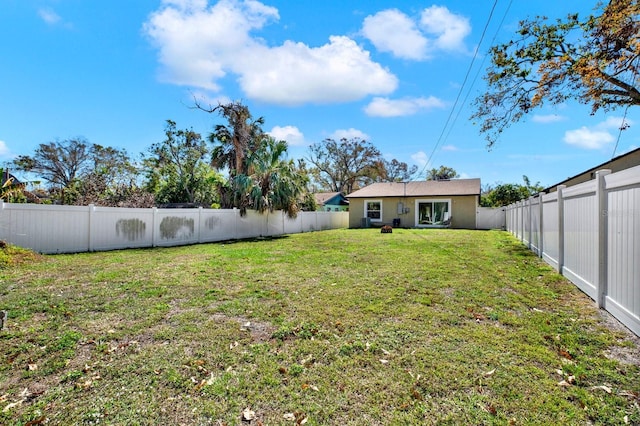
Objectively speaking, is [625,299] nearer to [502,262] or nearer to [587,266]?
[587,266]

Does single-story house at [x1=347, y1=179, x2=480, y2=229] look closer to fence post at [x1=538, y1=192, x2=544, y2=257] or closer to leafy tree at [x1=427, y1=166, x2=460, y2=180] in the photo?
fence post at [x1=538, y1=192, x2=544, y2=257]

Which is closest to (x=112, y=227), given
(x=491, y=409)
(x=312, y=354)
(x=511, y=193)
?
(x=312, y=354)

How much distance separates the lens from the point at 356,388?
234 cm

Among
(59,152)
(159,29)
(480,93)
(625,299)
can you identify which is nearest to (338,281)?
(625,299)

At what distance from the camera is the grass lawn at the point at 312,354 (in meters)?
2.09

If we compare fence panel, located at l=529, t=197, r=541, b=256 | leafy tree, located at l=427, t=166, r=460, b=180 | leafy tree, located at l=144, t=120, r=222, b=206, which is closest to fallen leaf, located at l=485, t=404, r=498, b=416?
fence panel, located at l=529, t=197, r=541, b=256

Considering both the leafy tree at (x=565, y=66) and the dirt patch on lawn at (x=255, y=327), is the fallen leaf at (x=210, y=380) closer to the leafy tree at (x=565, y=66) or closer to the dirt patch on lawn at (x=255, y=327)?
the dirt patch on lawn at (x=255, y=327)

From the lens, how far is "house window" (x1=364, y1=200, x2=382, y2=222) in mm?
23406

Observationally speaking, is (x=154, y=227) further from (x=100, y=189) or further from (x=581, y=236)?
(x=581, y=236)

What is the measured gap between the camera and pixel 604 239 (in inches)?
147

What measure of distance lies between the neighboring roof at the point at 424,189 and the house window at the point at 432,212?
0.68 meters

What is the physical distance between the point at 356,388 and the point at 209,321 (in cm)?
212

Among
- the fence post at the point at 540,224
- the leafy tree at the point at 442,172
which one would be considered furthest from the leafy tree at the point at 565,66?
the leafy tree at the point at 442,172

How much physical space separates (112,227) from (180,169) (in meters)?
17.5
